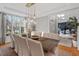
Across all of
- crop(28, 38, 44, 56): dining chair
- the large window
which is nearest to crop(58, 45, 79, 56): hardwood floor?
crop(28, 38, 44, 56): dining chair

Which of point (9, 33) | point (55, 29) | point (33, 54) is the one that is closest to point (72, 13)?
point (55, 29)

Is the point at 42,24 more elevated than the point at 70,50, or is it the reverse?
the point at 42,24

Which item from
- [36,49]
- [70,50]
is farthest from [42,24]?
[70,50]

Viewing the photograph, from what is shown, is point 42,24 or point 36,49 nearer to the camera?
point 36,49

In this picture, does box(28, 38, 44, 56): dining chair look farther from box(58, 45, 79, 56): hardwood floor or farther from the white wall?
box(58, 45, 79, 56): hardwood floor

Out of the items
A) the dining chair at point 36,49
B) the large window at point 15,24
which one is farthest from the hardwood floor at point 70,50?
the large window at point 15,24

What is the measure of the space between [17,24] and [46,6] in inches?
27.0

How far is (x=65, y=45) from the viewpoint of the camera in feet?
6.19

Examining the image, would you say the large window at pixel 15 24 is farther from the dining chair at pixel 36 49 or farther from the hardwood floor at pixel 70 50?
the hardwood floor at pixel 70 50

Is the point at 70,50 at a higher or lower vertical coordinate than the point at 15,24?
lower

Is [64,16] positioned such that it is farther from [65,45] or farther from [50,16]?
[65,45]

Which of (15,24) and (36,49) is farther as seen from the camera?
(15,24)

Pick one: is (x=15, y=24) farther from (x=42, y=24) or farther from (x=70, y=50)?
(x=70, y=50)

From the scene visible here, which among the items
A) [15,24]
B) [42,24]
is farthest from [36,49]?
[15,24]
